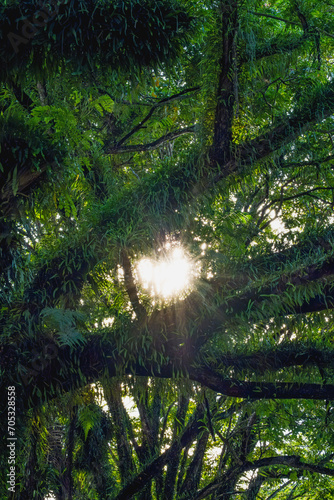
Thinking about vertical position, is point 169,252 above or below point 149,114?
below

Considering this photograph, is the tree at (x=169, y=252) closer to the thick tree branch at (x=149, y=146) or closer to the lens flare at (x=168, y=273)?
the lens flare at (x=168, y=273)

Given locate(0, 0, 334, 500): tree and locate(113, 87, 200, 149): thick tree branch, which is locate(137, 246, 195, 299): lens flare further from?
Answer: locate(113, 87, 200, 149): thick tree branch

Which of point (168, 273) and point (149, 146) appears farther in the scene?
point (149, 146)

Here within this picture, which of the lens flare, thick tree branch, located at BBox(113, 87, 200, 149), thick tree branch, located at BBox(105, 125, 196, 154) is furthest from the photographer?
thick tree branch, located at BBox(105, 125, 196, 154)

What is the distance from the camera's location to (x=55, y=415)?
12.0 feet

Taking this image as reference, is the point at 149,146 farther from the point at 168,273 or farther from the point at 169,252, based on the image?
the point at 168,273

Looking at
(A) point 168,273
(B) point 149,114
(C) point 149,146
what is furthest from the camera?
(C) point 149,146

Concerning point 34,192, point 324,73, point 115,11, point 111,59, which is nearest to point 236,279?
point 34,192

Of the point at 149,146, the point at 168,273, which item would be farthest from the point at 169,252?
the point at 149,146

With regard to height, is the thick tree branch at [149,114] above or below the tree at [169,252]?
above

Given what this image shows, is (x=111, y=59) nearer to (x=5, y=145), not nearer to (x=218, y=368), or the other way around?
(x=5, y=145)

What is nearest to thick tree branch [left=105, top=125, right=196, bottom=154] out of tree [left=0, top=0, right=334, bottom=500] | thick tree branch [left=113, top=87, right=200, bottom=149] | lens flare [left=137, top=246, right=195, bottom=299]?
thick tree branch [left=113, top=87, right=200, bottom=149]

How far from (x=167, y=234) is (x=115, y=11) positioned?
74.0 inches

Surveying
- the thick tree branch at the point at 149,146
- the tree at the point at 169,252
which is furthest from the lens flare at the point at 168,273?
the thick tree branch at the point at 149,146
